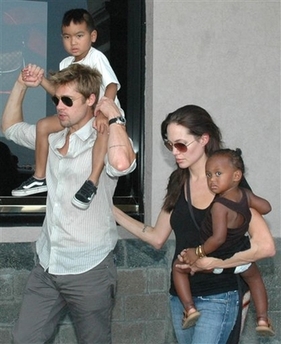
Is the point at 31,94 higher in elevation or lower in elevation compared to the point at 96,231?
higher

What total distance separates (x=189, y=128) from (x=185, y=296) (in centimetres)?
78

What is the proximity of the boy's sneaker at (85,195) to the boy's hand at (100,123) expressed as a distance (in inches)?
10.7

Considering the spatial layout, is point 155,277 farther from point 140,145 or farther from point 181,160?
point 181,160

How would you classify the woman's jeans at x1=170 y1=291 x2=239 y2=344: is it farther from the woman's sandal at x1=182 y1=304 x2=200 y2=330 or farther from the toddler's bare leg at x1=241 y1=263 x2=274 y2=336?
the toddler's bare leg at x1=241 y1=263 x2=274 y2=336

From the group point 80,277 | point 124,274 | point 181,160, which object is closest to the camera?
point 181,160

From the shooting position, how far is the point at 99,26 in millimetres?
6516

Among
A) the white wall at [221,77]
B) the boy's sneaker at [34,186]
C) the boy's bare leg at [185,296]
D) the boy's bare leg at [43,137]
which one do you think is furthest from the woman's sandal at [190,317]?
the white wall at [221,77]

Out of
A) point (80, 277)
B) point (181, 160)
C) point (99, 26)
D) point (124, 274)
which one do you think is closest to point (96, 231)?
point (80, 277)

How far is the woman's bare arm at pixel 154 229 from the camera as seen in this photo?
446 centimetres

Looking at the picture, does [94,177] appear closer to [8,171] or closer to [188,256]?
[188,256]

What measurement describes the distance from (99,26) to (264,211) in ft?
9.26

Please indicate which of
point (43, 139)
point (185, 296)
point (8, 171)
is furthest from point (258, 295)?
point (8, 171)

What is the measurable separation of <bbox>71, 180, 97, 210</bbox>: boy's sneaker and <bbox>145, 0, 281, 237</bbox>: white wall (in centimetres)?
218

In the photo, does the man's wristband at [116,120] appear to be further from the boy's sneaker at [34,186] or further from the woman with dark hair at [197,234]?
the boy's sneaker at [34,186]
